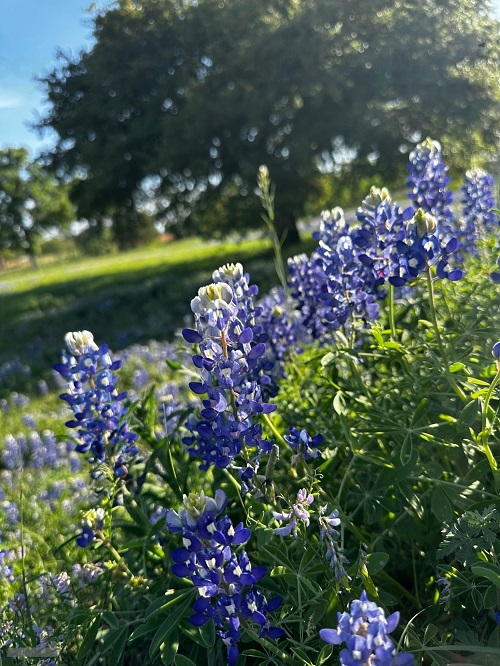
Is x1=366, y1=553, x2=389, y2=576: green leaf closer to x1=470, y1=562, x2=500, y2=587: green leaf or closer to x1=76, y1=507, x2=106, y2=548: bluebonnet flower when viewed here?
x1=470, y1=562, x2=500, y2=587: green leaf

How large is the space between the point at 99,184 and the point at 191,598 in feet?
47.7

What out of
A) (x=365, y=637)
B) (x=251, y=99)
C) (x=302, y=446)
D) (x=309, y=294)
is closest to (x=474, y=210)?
(x=309, y=294)

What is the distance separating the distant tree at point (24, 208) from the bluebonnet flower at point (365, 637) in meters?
47.8

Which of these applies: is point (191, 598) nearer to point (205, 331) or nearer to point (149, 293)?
point (205, 331)

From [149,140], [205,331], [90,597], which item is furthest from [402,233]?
[149,140]

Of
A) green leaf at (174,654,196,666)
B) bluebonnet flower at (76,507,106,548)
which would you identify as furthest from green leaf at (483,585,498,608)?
bluebonnet flower at (76,507,106,548)

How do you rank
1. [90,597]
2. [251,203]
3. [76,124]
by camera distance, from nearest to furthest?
[90,597] < [251,203] < [76,124]

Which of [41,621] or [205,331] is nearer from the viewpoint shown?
[205,331]

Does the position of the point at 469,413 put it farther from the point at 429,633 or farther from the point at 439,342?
the point at 429,633

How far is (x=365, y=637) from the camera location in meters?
0.97

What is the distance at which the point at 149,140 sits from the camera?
48.1ft

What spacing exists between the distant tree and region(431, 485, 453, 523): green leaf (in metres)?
47.3

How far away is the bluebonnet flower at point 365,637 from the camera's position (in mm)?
952

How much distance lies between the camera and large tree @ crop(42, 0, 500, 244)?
11.6 metres
